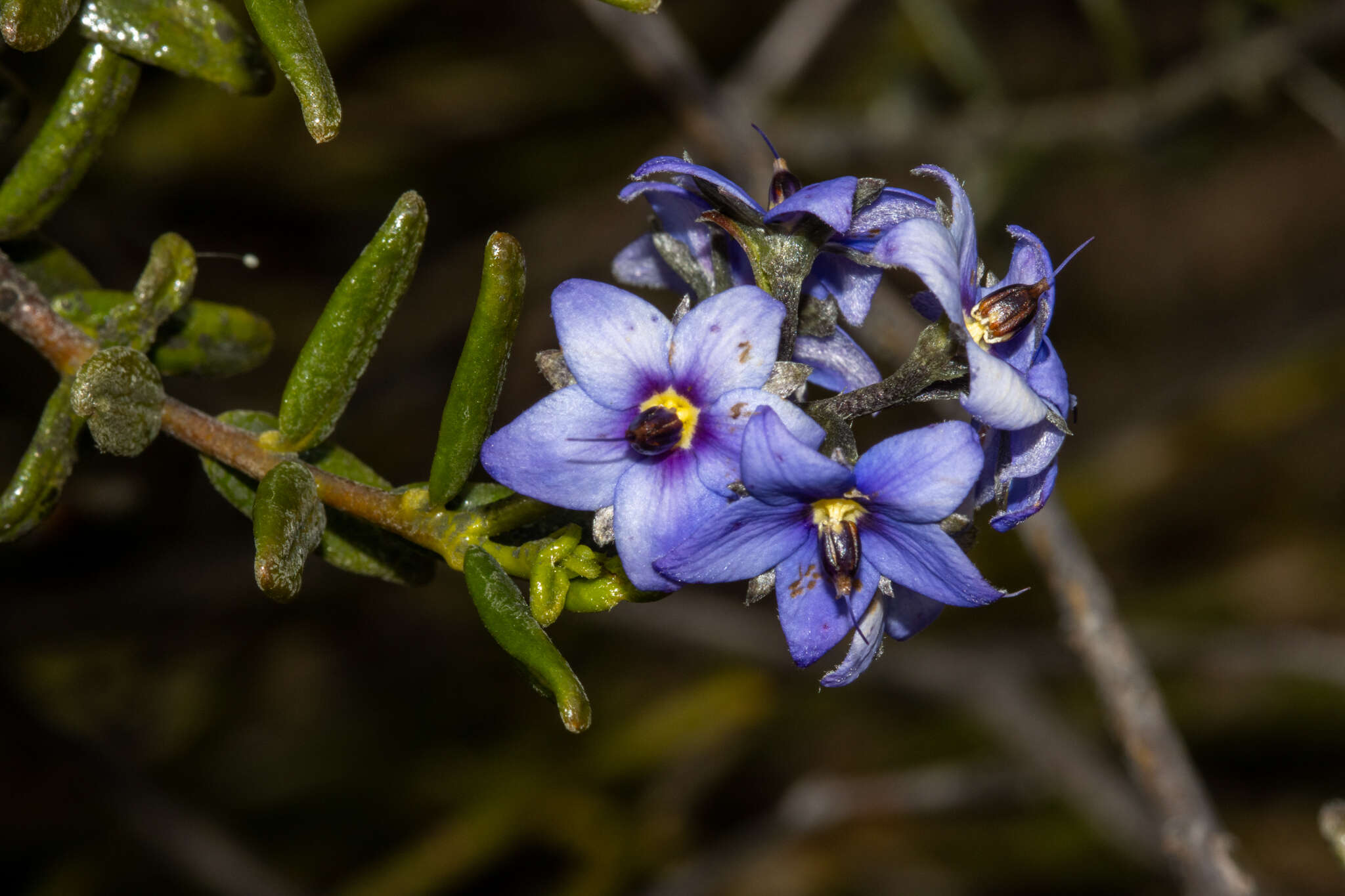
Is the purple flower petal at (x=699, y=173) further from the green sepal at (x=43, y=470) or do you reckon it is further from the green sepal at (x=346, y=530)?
the green sepal at (x=43, y=470)

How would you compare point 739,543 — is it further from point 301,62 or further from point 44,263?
point 44,263

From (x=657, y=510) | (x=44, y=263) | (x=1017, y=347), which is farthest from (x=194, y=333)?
(x=1017, y=347)

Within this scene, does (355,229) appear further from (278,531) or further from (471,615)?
(278,531)

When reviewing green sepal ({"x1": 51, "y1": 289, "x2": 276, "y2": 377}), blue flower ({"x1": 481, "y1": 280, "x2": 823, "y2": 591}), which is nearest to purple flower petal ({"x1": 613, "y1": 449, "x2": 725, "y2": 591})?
blue flower ({"x1": 481, "y1": 280, "x2": 823, "y2": 591})

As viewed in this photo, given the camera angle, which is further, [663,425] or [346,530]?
[346,530]

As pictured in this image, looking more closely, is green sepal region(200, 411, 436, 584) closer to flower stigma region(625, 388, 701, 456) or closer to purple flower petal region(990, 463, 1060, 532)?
flower stigma region(625, 388, 701, 456)

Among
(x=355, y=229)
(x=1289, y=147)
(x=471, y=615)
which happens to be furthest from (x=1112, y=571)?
(x=355, y=229)
